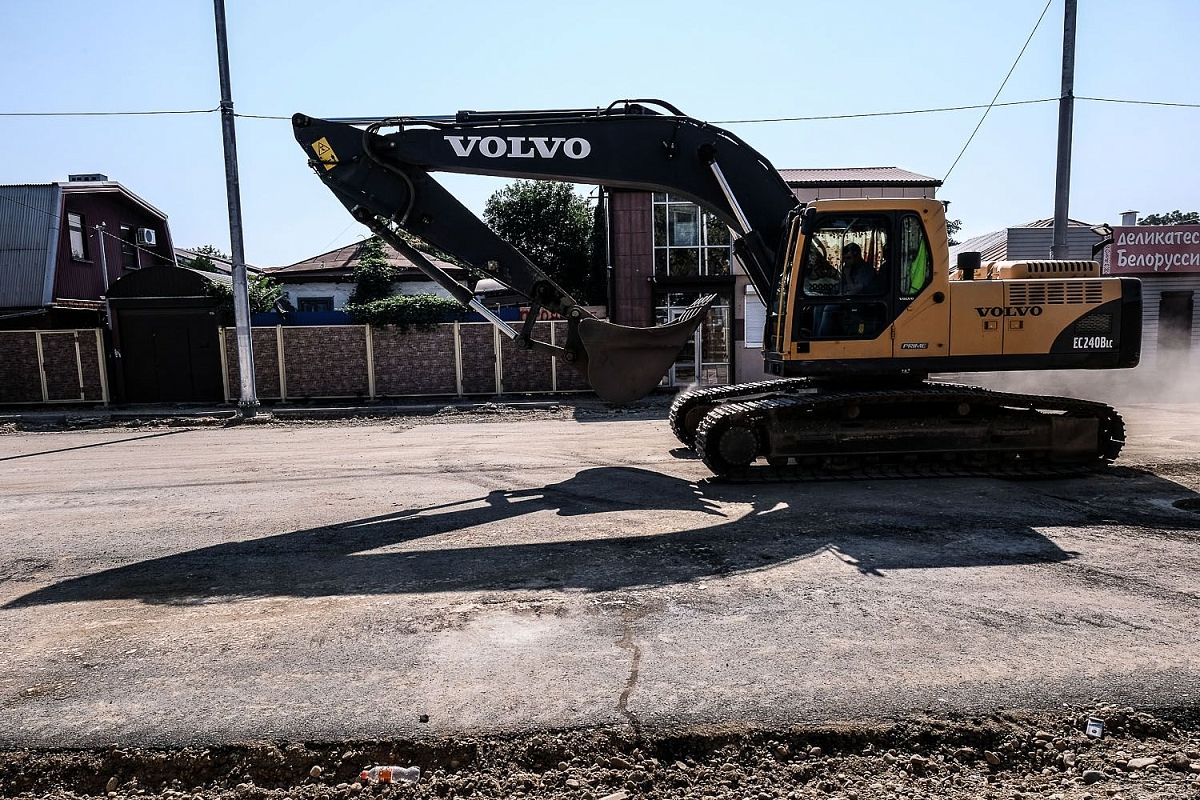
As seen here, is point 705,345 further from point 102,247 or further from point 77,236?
point 102,247

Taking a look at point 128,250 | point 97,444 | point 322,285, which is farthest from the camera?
point 322,285

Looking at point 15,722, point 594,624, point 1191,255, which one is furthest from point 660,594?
point 1191,255

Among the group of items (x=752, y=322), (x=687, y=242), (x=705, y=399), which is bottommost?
(x=705, y=399)

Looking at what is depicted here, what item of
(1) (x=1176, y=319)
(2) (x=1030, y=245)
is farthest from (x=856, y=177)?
(1) (x=1176, y=319)

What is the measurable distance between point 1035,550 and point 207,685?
5.65 metres

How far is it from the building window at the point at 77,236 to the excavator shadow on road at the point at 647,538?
24.4 meters

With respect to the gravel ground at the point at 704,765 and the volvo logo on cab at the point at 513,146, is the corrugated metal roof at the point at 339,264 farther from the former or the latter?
the gravel ground at the point at 704,765

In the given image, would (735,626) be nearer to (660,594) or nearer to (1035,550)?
(660,594)

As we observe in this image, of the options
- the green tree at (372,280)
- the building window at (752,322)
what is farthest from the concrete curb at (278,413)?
the green tree at (372,280)

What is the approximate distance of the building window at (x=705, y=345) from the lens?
20.4 metres

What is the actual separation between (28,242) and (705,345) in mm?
20963

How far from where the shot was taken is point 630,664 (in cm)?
407

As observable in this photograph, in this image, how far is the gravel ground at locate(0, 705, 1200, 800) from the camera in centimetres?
310

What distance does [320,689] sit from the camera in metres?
3.87
